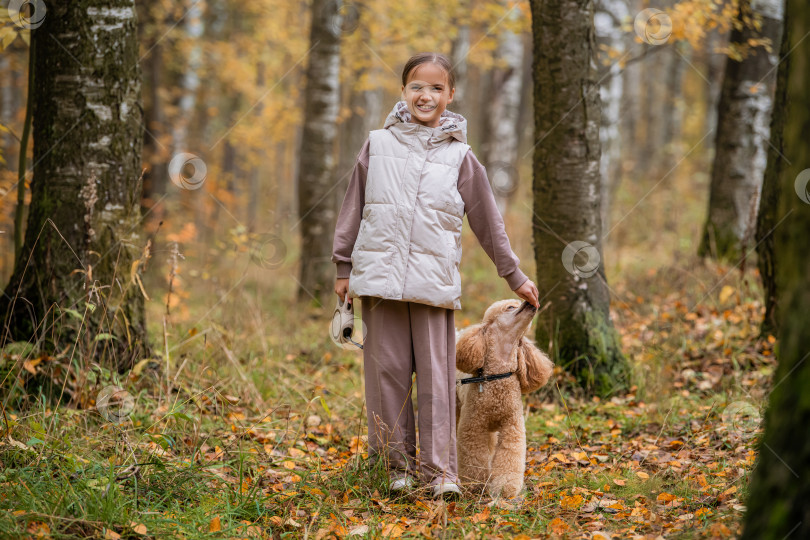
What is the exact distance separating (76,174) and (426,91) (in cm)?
224

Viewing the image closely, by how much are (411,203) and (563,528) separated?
1487mm

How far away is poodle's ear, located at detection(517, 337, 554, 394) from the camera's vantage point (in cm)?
332

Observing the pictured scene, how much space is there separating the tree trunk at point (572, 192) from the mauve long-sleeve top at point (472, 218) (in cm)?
157

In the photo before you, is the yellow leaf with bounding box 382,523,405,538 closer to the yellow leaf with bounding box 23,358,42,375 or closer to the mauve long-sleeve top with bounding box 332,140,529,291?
the mauve long-sleeve top with bounding box 332,140,529,291

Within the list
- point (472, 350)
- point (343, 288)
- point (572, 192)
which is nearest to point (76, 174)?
point (343, 288)

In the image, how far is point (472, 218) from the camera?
10.6 feet

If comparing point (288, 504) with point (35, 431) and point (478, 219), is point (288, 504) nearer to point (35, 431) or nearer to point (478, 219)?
point (35, 431)

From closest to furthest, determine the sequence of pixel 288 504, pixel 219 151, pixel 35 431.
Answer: pixel 288 504 → pixel 35 431 → pixel 219 151

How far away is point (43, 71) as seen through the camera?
407cm

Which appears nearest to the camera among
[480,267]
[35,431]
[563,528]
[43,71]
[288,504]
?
[563,528]

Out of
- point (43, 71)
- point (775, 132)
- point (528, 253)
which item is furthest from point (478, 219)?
point (528, 253)

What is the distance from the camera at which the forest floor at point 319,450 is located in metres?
2.69

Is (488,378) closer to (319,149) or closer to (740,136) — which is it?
(319,149)

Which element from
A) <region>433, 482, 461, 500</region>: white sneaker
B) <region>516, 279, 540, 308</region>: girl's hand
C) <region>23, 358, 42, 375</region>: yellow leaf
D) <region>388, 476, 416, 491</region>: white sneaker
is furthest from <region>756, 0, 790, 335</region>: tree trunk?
<region>23, 358, 42, 375</region>: yellow leaf
